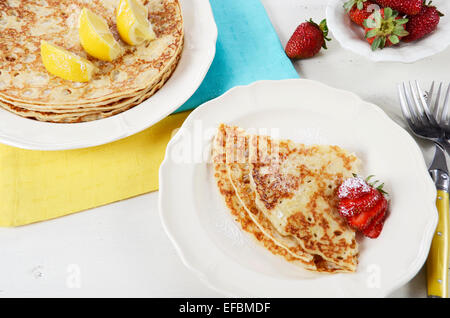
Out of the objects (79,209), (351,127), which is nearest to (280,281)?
(351,127)

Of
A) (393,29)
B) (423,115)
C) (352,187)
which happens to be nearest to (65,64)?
(352,187)

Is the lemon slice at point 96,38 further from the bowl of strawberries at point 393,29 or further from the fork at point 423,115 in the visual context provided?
the fork at point 423,115

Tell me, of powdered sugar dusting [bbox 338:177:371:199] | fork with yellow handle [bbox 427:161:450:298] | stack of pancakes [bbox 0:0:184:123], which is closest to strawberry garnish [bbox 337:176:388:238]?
powdered sugar dusting [bbox 338:177:371:199]

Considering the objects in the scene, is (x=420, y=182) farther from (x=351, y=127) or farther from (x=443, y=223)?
(x=351, y=127)

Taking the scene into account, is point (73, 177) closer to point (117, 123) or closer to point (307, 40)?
point (117, 123)

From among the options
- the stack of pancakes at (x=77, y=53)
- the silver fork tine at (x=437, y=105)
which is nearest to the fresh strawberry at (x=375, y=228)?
the silver fork tine at (x=437, y=105)

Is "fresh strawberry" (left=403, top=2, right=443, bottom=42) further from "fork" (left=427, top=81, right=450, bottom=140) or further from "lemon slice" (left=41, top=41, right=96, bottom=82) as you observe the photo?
"lemon slice" (left=41, top=41, right=96, bottom=82)
